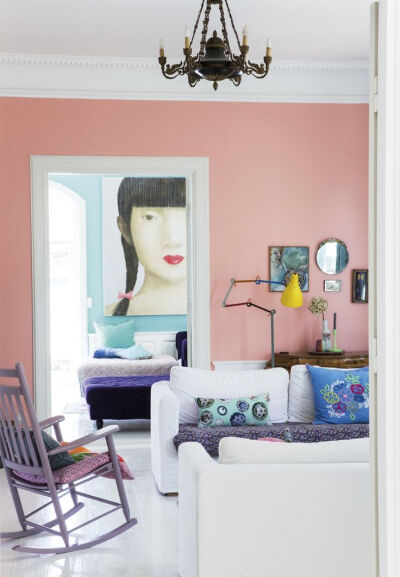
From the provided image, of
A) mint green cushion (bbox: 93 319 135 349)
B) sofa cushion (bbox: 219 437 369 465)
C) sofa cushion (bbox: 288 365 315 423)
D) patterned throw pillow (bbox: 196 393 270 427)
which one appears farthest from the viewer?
mint green cushion (bbox: 93 319 135 349)

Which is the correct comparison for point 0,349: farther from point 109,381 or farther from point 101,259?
point 101,259

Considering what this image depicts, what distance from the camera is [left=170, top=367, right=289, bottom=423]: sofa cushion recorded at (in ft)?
16.5

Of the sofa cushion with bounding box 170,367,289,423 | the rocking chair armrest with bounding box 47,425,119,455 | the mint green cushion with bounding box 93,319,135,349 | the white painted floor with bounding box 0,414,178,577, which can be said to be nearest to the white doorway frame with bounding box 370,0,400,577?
the white painted floor with bounding box 0,414,178,577

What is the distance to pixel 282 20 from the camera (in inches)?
207

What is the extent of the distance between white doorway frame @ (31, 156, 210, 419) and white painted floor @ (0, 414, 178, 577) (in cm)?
116

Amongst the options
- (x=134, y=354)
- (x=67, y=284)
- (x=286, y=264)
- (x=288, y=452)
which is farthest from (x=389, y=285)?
(x=67, y=284)

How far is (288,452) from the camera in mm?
2898

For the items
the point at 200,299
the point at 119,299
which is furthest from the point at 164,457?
the point at 119,299

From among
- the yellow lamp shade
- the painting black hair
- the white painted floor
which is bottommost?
the white painted floor

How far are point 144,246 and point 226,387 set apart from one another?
513 centimetres

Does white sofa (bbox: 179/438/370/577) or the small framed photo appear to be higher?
the small framed photo

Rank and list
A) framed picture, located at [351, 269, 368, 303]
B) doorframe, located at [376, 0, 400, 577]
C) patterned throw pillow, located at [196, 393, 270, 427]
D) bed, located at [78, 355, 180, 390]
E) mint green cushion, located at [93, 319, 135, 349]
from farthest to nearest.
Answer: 1. mint green cushion, located at [93, 319, 135, 349]
2. bed, located at [78, 355, 180, 390]
3. framed picture, located at [351, 269, 368, 303]
4. patterned throw pillow, located at [196, 393, 270, 427]
5. doorframe, located at [376, 0, 400, 577]

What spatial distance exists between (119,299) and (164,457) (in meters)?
5.25

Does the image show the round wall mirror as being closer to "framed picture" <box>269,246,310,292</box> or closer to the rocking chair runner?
"framed picture" <box>269,246,310,292</box>
